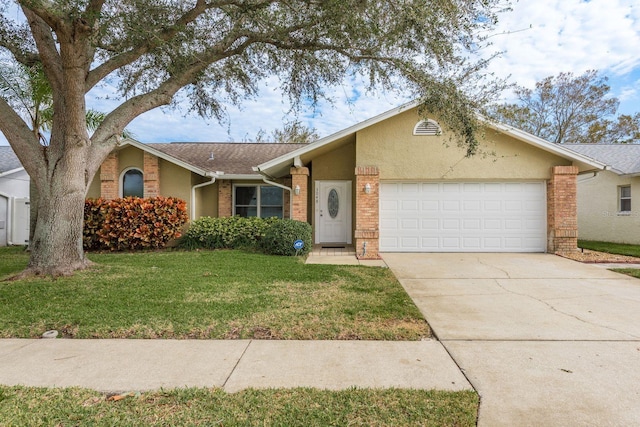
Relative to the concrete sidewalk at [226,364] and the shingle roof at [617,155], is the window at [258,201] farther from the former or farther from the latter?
the shingle roof at [617,155]

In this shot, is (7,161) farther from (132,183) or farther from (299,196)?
(299,196)

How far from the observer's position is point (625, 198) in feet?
44.4

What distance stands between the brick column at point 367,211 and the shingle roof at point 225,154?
4.53m

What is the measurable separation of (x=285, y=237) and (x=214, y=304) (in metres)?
4.91

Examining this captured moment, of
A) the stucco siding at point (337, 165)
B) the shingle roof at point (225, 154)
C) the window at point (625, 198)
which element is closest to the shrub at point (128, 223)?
the shingle roof at point (225, 154)

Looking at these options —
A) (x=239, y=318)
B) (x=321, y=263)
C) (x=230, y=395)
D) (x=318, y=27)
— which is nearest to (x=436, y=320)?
(x=239, y=318)

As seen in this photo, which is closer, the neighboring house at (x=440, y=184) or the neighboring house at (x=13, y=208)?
the neighboring house at (x=440, y=184)

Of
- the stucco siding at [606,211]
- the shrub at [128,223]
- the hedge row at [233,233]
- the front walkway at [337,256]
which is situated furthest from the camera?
the stucco siding at [606,211]

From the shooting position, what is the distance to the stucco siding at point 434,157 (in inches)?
410

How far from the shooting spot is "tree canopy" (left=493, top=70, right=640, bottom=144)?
82.3ft

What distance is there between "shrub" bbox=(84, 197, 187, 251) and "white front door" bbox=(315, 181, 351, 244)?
15.1 ft

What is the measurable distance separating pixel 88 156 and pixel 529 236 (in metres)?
11.6

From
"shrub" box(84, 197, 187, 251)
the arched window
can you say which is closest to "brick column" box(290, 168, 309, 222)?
"shrub" box(84, 197, 187, 251)

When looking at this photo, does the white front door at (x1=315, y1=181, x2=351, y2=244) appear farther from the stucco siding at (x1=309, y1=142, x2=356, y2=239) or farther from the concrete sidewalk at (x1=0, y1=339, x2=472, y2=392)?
the concrete sidewalk at (x1=0, y1=339, x2=472, y2=392)
